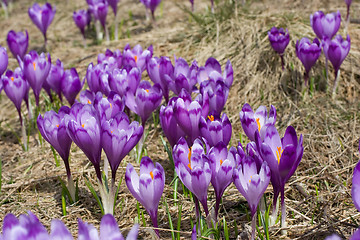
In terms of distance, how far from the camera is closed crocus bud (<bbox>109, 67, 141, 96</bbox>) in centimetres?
263

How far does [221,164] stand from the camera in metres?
1.79

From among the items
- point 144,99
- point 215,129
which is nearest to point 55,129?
point 144,99

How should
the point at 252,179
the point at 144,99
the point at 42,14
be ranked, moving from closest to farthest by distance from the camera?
the point at 252,179, the point at 144,99, the point at 42,14

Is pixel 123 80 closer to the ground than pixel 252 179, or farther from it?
farther from it

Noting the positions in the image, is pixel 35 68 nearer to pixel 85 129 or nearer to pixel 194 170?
pixel 85 129

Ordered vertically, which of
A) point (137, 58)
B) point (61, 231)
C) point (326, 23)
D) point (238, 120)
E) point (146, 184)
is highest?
point (326, 23)

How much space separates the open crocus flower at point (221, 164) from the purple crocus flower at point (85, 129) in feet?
1.69

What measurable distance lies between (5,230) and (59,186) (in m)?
1.19

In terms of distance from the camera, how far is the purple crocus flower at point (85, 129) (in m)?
1.93

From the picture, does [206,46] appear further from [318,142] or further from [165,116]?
[165,116]

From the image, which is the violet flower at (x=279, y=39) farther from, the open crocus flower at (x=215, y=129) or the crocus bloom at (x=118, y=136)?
the crocus bloom at (x=118, y=136)

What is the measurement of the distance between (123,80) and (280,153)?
1.14 meters

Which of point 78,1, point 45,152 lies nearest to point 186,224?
point 45,152

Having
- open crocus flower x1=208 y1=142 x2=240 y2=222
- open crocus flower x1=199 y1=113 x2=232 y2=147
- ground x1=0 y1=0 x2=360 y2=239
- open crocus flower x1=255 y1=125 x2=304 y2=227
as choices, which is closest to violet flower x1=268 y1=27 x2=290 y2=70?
ground x1=0 y1=0 x2=360 y2=239
